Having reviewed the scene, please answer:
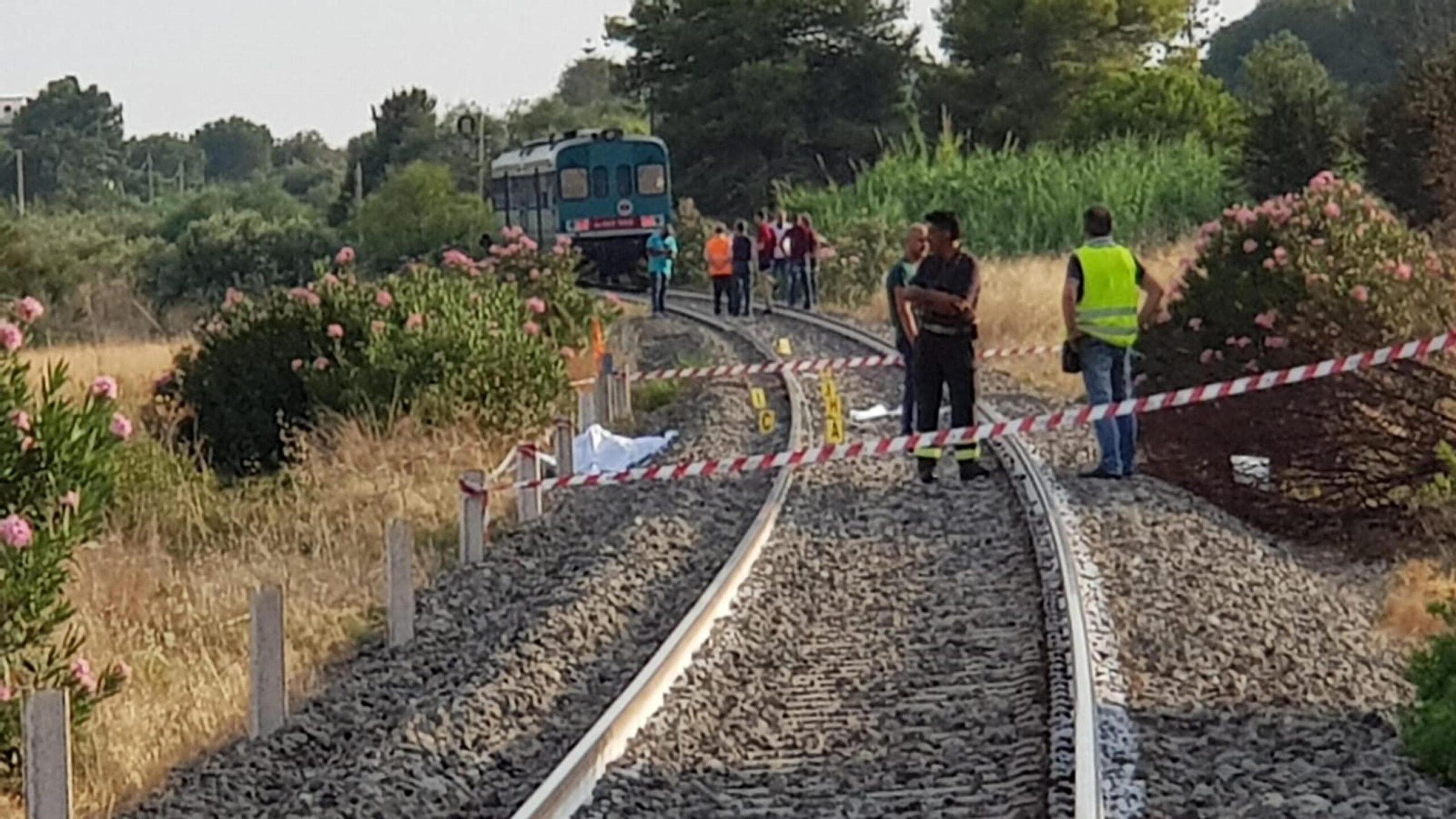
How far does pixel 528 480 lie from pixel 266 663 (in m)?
5.46

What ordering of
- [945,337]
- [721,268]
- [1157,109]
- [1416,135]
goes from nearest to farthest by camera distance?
Answer: [945,337]
[1416,135]
[721,268]
[1157,109]

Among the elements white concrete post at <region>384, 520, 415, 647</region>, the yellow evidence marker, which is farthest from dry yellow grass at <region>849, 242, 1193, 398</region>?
white concrete post at <region>384, 520, 415, 647</region>

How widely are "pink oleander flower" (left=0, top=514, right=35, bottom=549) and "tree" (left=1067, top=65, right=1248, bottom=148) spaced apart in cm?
4452

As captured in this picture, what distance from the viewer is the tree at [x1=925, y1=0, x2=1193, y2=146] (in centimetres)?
6406

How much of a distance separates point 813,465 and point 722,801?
349 inches

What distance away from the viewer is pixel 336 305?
75.2 feet

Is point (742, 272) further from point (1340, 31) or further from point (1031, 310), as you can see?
point (1340, 31)

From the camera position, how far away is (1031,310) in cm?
3044

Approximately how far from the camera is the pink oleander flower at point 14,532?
366 inches

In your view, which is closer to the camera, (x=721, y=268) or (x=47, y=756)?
(x=47, y=756)

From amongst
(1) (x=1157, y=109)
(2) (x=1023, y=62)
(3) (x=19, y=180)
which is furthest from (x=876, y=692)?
(3) (x=19, y=180)

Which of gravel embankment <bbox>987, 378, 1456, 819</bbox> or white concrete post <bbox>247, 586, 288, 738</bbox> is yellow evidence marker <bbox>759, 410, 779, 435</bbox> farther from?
white concrete post <bbox>247, 586, 288, 738</bbox>

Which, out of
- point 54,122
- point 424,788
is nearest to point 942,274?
point 424,788

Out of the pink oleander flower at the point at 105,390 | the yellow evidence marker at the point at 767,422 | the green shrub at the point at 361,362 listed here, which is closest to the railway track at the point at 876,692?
the pink oleander flower at the point at 105,390
